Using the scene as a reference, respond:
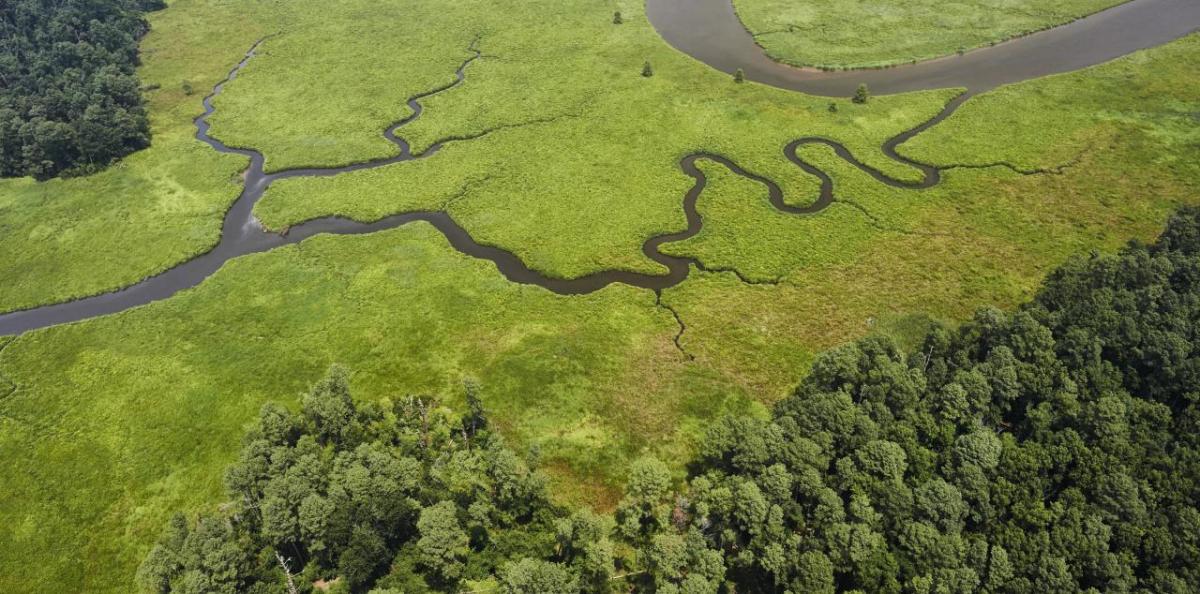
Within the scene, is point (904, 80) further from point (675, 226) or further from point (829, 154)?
point (675, 226)

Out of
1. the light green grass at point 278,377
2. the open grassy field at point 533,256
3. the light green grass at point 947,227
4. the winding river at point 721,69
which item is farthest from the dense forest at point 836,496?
the winding river at point 721,69

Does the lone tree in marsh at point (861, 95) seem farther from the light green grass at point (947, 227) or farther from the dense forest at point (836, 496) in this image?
the dense forest at point (836, 496)

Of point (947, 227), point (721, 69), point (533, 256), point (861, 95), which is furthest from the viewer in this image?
point (721, 69)

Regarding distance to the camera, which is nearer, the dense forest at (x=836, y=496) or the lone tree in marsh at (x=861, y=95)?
the dense forest at (x=836, y=496)

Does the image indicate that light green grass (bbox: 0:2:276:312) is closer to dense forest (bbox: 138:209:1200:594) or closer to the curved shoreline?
dense forest (bbox: 138:209:1200:594)

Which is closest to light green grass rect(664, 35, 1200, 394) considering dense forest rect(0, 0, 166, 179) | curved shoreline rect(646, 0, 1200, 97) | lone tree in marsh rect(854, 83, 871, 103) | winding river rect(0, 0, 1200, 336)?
winding river rect(0, 0, 1200, 336)

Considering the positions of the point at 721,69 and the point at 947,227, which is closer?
the point at 947,227

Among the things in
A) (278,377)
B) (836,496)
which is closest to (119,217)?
(278,377)

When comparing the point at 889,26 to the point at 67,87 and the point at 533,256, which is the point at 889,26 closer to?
the point at 533,256
